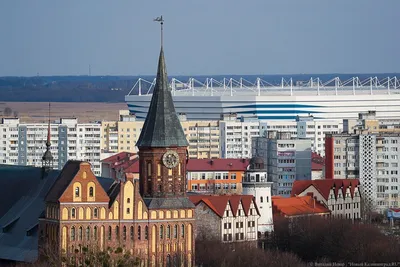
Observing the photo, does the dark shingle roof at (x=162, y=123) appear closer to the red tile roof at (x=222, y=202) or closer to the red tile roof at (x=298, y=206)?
the red tile roof at (x=222, y=202)

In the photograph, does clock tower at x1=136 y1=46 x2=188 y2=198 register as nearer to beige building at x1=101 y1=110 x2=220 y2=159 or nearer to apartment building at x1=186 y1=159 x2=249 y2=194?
apartment building at x1=186 y1=159 x2=249 y2=194

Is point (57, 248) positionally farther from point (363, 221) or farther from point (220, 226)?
point (363, 221)

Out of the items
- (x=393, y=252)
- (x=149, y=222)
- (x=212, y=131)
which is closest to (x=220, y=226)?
(x=393, y=252)

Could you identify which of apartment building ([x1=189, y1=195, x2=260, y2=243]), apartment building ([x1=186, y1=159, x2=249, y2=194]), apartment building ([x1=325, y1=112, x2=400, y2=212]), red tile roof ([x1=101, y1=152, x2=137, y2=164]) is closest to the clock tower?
apartment building ([x1=189, y1=195, x2=260, y2=243])

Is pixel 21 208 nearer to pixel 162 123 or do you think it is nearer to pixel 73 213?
pixel 73 213

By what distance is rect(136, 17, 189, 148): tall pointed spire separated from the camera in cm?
8531

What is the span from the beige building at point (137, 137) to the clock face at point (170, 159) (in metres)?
93.1

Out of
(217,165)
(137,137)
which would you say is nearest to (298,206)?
(217,165)

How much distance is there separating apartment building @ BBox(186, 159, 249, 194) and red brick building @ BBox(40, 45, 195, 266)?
52.7 meters

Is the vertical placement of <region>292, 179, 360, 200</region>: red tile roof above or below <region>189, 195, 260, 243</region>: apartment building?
above

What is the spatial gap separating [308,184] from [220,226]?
17.7m

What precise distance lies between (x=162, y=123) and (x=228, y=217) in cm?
1856

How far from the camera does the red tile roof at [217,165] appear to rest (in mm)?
142500

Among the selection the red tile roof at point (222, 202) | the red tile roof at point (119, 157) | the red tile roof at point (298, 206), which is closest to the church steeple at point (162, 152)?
the red tile roof at point (222, 202)
